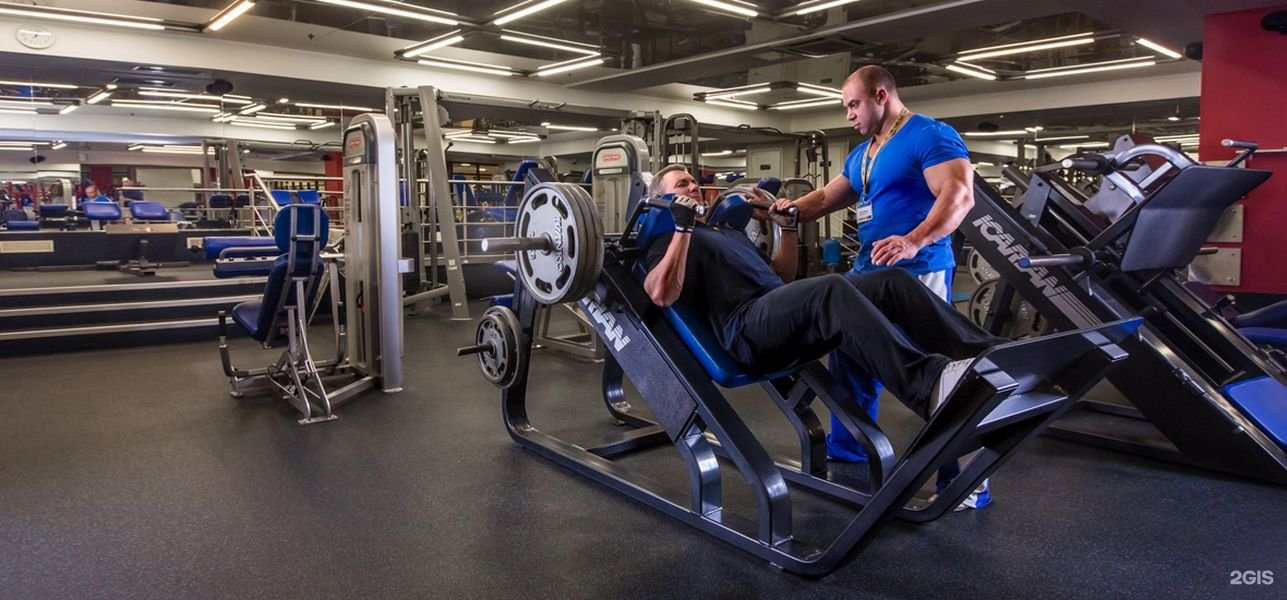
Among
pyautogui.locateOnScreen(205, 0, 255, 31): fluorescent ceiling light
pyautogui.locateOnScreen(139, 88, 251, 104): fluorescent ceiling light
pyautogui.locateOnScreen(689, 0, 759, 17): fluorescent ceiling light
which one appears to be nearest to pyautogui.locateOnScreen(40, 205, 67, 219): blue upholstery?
pyautogui.locateOnScreen(139, 88, 251, 104): fluorescent ceiling light

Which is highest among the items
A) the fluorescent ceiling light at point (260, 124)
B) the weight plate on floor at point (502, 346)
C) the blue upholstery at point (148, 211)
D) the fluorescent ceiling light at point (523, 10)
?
the fluorescent ceiling light at point (523, 10)

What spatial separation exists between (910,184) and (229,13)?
254 inches

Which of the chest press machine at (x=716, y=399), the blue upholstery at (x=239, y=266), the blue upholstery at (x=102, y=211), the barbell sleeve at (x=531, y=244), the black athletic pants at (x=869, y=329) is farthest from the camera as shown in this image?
the blue upholstery at (x=102, y=211)

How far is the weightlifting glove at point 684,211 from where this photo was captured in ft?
6.77

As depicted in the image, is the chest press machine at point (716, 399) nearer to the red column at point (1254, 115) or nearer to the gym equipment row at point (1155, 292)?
the gym equipment row at point (1155, 292)

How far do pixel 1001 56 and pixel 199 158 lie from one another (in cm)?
1206

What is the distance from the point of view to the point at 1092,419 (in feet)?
11.8

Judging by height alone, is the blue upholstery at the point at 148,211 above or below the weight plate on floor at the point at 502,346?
above

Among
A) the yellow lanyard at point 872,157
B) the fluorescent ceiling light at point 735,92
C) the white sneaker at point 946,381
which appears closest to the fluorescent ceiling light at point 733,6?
the fluorescent ceiling light at point 735,92

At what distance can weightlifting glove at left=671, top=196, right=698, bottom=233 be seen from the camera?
6.77ft

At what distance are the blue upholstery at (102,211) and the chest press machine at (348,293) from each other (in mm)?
5553

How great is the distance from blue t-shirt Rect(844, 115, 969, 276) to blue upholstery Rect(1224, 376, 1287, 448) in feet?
4.10

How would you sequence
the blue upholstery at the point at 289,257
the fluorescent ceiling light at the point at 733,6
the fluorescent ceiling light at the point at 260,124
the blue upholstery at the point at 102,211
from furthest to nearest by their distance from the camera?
1. the fluorescent ceiling light at the point at 260,124
2. the blue upholstery at the point at 102,211
3. the fluorescent ceiling light at the point at 733,6
4. the blue upholstery at the point at 289,257

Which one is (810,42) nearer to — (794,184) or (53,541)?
(794,184)
